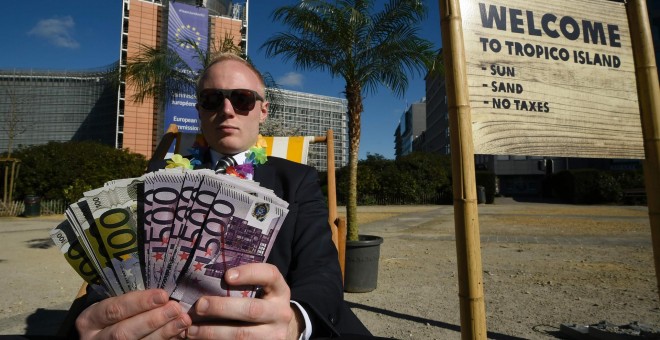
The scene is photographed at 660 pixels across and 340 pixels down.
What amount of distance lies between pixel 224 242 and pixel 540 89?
150 centimetres

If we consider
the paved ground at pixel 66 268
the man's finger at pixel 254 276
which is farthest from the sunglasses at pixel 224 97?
the paved ground at pixel 66 268

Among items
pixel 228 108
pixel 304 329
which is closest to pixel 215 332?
pixel 304 329

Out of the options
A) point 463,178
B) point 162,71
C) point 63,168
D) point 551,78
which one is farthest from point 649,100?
point 63,168

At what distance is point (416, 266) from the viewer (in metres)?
5.52

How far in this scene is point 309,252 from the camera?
1.26 m

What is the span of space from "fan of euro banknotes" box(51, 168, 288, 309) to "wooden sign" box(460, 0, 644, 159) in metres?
1.04

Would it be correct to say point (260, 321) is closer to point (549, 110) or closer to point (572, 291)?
point (549, 110)

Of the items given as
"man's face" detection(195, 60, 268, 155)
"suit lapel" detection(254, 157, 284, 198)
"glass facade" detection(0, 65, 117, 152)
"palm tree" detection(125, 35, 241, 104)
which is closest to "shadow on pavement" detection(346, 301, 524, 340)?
"suit lapel" detection(254, 157, 284, 198)

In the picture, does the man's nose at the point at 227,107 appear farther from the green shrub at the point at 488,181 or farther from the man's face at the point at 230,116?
the green shrub at the point at 488,181

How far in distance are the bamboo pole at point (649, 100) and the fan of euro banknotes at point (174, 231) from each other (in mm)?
1994

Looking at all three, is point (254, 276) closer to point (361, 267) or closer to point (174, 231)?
point (174, 231)

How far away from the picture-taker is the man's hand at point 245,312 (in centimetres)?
78

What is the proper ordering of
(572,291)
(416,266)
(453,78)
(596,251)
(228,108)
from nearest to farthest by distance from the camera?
(228,108) < (453,78) < (572,291) < (416,266) < (596,251)

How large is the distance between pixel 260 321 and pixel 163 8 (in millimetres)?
61664
